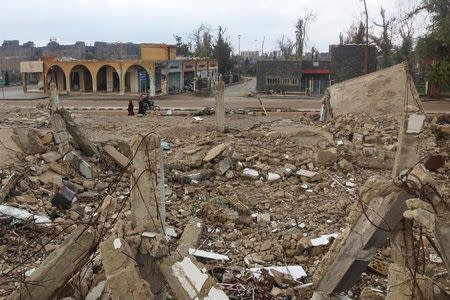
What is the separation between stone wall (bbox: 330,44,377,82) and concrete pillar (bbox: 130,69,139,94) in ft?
40.6

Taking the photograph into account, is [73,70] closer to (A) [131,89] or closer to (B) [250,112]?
(A) [131,89]

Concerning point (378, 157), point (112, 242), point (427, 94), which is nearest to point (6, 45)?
point (427, 94)

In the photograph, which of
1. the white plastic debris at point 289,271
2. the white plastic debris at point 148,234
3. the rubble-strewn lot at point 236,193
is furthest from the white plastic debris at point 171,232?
the white plastic debris at point 148,234

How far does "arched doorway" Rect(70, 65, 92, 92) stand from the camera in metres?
33.3

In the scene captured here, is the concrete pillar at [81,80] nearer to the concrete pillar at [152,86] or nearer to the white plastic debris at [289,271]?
the concrete pillar at [152,86]

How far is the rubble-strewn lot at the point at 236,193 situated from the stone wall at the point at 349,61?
1854 cm

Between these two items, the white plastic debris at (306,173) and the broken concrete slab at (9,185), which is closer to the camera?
the broken concrete slab at (9,185)

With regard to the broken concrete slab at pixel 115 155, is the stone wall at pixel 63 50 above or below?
above

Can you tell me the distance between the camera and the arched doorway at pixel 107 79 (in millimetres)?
32509

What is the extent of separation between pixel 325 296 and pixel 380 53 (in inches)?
1421

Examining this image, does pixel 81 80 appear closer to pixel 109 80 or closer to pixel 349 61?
pixel 109 80

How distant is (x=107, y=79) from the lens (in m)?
32.6

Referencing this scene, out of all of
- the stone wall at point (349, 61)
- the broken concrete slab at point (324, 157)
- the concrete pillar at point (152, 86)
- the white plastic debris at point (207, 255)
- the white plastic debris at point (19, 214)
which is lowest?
the white plastic debris at point (207, 255)

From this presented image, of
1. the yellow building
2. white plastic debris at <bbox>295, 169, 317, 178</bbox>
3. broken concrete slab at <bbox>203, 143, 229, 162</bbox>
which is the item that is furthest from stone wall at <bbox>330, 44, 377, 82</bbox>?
broken concrete slab at <bbox>203, 143, 229, 162</bbox>
